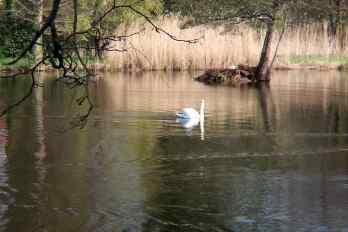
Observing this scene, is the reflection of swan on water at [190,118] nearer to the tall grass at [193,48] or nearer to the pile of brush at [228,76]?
the pile of brush at [228,76]

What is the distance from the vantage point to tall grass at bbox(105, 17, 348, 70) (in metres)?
29.7

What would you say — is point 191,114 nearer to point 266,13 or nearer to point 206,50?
point 266,13

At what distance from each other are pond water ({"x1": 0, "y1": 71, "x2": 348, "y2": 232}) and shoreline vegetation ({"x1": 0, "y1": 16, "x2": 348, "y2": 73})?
33.0 ft

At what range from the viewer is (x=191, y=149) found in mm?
12516

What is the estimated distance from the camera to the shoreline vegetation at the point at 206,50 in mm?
29750

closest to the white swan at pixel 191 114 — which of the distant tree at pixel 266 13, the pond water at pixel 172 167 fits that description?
the pond water at pixel 172 167

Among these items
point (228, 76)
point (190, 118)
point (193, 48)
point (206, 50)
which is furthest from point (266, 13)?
point (190, 118)

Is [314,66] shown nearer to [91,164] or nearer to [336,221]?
[91,164]

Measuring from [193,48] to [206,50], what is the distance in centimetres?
49

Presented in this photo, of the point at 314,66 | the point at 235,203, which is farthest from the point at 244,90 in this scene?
the point at 235,203

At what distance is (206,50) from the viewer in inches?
1187

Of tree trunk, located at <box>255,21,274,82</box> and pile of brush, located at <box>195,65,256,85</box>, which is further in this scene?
tree trunk, located at <box>255,21,274,82</box>

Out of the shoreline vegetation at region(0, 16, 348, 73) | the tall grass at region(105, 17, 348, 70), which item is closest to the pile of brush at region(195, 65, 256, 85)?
the shoreline vegetation at region(0, 16, 348, 73)

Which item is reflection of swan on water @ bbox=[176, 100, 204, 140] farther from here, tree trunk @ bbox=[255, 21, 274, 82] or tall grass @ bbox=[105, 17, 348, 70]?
tall grass @ bbox=[105, 17, 348, 70]
